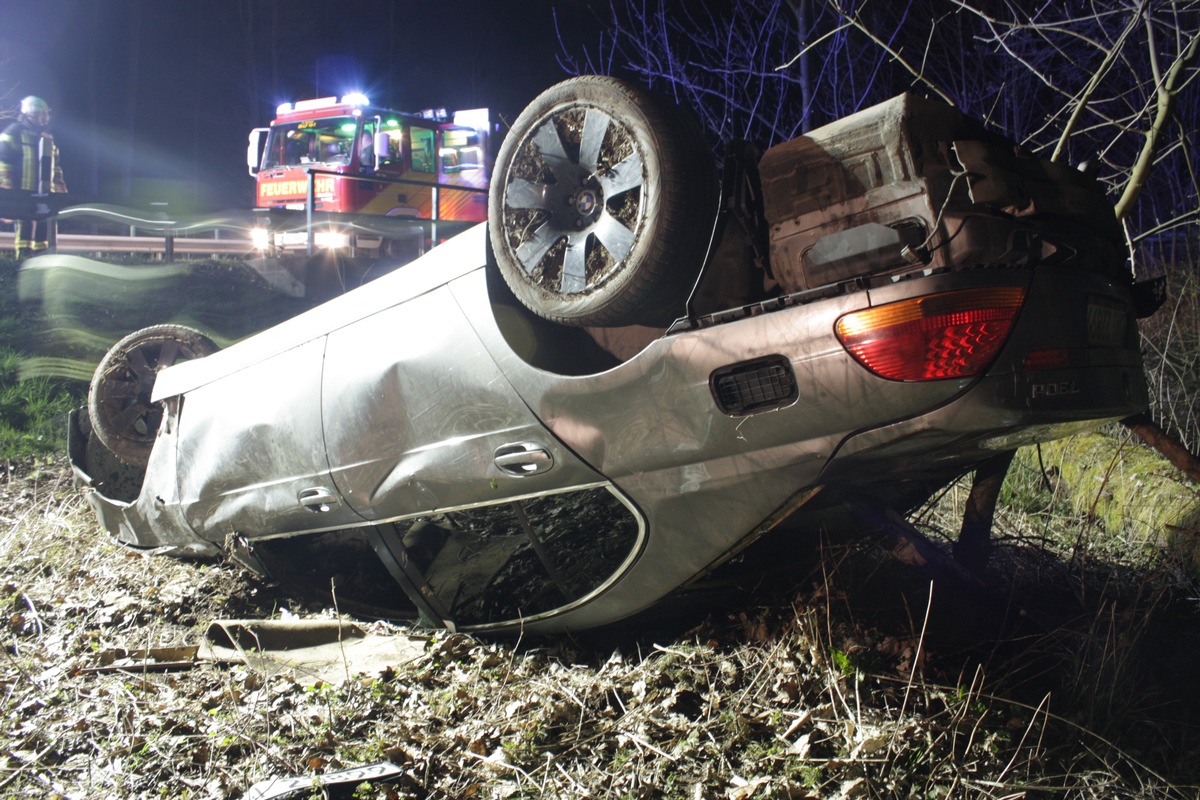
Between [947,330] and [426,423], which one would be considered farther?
[426,423]

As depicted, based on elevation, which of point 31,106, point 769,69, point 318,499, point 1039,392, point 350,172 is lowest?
point 318,499

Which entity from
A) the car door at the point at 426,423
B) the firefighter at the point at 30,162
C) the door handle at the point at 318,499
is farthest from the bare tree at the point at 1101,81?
the firefighter at the point at 30,162

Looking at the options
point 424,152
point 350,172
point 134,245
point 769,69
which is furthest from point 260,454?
point 134,245

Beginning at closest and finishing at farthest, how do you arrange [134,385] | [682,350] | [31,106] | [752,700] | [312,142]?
[682,350] → [752,700] → [134,385] → [31,106] → [312,142]

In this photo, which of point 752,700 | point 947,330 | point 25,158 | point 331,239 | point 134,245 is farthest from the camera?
point 134,245

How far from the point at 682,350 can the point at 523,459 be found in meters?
0.69

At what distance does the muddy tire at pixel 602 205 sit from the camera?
248 cm

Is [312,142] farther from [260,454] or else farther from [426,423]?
[426,423]

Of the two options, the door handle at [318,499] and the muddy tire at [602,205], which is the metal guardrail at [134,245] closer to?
the door handle at [318,499]

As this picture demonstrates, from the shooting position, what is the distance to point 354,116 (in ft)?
49.1

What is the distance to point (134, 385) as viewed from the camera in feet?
17.0

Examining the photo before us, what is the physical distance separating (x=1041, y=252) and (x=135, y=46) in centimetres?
3895

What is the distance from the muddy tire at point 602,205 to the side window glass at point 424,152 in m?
14.0

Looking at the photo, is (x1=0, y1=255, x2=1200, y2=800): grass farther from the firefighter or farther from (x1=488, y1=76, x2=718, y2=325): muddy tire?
the firefighter
